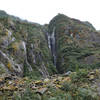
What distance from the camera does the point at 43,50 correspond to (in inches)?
1566

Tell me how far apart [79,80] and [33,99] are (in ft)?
11.1

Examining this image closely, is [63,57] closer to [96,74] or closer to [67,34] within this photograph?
[67,34]

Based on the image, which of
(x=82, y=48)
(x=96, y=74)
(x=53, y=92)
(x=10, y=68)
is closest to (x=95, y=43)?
(x=82, y=48)

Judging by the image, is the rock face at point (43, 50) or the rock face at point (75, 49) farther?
the rock face at point (75, 49)

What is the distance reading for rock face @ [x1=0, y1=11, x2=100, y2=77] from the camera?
21875 mm

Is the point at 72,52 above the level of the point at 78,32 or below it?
below

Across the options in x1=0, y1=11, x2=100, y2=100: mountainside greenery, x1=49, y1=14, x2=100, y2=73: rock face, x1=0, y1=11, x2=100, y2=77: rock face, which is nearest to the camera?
x1=0, y1=11, x2=100, y2=100: mountainside greenery

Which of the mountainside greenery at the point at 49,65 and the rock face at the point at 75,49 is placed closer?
the mountainside greenery at the point at 49,65

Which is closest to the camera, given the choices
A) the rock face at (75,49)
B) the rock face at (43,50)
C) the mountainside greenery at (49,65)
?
the mountainside greenery at (49,65)

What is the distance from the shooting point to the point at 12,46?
75.5 feet

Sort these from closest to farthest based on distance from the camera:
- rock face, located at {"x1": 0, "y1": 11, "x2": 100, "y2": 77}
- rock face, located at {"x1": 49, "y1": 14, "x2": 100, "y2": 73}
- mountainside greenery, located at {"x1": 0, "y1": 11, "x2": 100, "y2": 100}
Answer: mountainside greenery, located at {"x1": 0, "y1": 11, "x2": 100, "y2": 100}
rock face, located at {"x1": 0, "y1": 11, "x2": 100, "y2": 77}
rock face, located at {"x1": 49, "y1": 14, "x2": 100, "y2": 73}

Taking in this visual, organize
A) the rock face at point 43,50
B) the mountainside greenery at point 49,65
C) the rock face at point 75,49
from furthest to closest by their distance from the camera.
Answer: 1. the rock face at point 75,49
2. the rock face at point 43,50
3. the mountainside greenery at point 49,65

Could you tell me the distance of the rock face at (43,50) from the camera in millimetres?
21875

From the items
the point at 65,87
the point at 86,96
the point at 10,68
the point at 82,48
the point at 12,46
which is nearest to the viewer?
the point at 86,96
